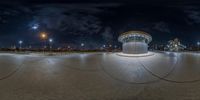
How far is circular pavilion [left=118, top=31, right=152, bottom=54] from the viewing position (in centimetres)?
3091

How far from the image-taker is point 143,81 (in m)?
10.9

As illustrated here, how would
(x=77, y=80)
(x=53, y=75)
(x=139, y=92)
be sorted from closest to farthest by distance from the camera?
(x=139, y=92)
(x=77, y=80)
(x=53, y=75)

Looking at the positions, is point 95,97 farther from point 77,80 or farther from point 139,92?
point 77,80

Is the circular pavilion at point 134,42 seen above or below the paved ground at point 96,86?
above

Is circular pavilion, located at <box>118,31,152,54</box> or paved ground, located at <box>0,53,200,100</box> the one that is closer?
paved ground, located at <box>0,53,200,100</box>

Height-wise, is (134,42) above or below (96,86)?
above

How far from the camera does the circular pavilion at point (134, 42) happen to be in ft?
101

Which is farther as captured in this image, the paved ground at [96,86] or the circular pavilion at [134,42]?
the circular pavilion at [134,42]

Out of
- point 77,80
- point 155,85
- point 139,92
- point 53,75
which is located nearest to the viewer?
point 139,92

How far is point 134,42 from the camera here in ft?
103

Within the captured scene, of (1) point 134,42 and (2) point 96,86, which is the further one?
(1) point 134,42

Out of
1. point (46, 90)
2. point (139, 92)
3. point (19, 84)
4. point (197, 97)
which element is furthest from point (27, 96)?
point (197, 97)

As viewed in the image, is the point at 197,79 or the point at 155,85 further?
the point at 197,79

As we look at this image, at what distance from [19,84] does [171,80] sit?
821 cm
